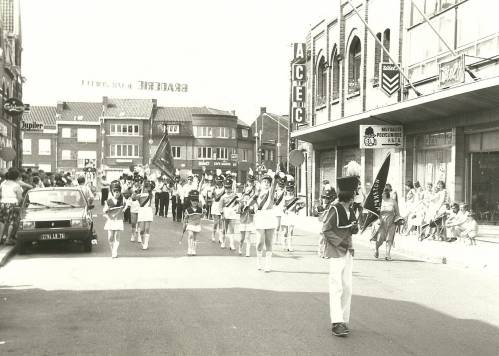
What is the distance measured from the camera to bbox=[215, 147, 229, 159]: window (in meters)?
92.3

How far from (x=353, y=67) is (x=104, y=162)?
6126 cm

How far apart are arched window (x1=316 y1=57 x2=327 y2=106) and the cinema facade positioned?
0.15 meters

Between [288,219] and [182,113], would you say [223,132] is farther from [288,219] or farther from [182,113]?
[288,219]

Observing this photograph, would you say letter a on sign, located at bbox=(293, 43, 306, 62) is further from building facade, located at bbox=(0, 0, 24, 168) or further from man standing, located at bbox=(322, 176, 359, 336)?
man standing, located at bbox=(322, 176, 359, 336)

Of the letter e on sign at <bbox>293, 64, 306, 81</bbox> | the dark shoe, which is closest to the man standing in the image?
the dark shoe

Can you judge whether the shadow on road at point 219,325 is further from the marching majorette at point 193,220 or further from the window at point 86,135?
the window at point 86,135

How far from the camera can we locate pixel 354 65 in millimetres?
30328

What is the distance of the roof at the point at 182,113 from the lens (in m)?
92.1

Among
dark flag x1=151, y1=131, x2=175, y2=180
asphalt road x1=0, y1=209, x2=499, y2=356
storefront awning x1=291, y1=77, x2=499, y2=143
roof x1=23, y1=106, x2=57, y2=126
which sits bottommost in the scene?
asphalt road x1=0, y1=209, x2=499, y2=356

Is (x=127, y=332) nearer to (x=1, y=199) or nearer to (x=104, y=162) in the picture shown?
(x=1, y=199)

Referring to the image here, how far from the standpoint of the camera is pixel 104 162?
87.5 m

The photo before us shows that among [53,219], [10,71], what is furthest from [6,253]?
[10,71]

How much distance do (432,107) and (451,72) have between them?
4.26 feet

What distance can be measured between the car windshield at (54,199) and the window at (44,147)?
7367 centimetres
